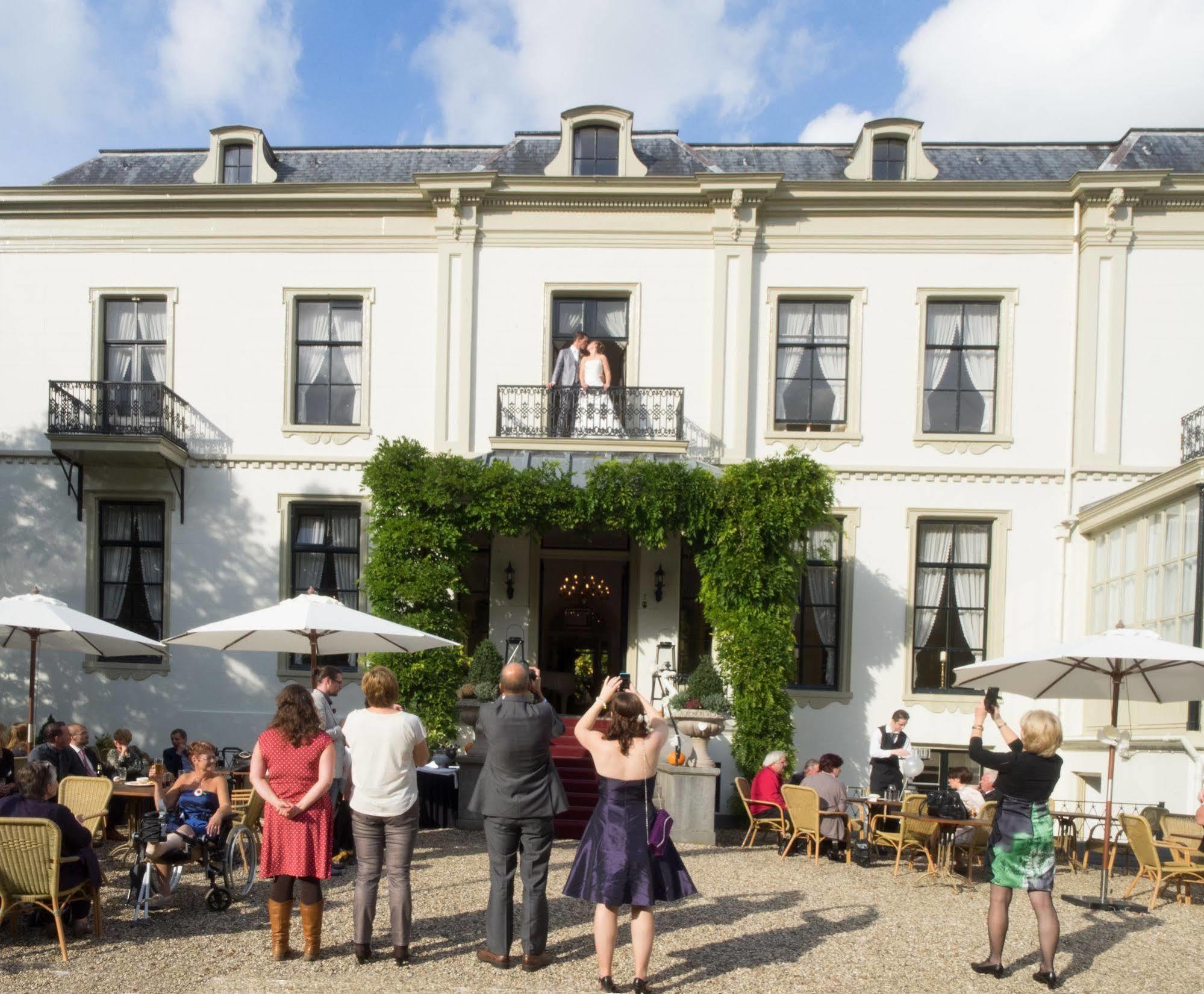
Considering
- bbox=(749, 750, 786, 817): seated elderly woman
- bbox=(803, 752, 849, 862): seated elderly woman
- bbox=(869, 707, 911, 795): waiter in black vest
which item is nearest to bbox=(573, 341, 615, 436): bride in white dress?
bbox=(749, 750, 786, 817): seated elderly woman

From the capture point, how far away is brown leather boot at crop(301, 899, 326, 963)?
6.24 m

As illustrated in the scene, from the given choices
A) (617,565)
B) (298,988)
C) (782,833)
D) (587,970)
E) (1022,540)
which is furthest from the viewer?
(617,565)

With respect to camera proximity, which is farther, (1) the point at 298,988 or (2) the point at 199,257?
(2) the point at 199,257

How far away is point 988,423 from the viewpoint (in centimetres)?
1530

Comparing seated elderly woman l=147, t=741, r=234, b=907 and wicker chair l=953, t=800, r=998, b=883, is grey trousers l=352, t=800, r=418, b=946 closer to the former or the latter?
seated elderly woman l=147, t=741, r=234, b=907

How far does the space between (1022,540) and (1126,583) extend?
66.1 inches

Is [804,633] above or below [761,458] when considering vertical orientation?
below

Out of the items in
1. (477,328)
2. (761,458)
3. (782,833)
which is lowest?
(782,833)

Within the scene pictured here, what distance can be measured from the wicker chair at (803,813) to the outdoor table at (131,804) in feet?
18.7

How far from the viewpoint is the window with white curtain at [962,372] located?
15328 millimetres

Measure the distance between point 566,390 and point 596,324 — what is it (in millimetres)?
1250

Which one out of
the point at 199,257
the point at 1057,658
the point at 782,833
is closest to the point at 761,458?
the point at 782,833

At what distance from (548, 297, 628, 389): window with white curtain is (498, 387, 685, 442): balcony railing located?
2.16 ft

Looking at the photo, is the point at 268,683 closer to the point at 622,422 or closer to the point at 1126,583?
the point at 622,422
